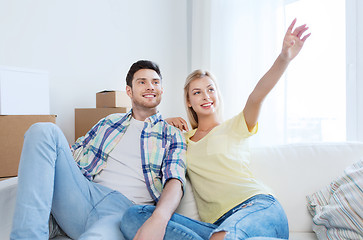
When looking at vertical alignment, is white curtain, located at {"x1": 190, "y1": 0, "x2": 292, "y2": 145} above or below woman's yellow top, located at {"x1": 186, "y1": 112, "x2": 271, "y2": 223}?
above

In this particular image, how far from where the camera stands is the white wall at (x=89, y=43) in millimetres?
2289

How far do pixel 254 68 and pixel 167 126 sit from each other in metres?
1.15

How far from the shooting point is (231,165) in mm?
1226

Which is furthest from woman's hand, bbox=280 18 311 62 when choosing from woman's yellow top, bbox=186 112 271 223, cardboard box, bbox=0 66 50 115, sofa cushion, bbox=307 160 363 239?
cardboard box, bbox=0 66 50 115

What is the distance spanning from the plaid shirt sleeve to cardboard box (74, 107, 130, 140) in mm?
822

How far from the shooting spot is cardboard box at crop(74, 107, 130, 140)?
2.15m

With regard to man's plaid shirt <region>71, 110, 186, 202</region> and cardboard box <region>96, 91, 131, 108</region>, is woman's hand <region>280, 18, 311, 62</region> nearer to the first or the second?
man's plaid shirt <region>71, 110, 186, 202</region>

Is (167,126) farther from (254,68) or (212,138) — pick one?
(254,68)

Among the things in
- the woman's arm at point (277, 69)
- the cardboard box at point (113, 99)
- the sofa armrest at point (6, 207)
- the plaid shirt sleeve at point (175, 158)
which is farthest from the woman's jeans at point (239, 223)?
the cardboard box at point (113, 99)

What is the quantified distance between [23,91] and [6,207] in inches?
35.1

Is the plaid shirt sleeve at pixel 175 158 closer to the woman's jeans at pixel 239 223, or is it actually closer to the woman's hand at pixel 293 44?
the woman's jeans at pixel 239 223

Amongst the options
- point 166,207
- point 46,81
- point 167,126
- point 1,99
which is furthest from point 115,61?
point 166,207

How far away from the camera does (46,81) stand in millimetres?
1973

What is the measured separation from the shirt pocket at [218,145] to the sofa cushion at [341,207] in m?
0.42
